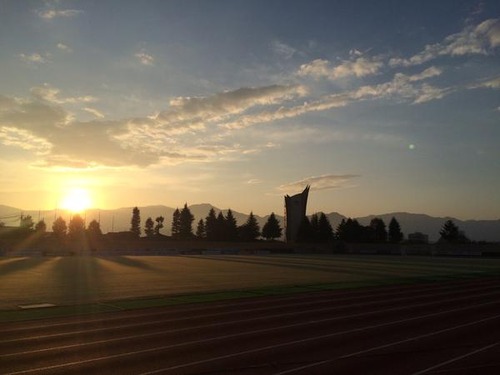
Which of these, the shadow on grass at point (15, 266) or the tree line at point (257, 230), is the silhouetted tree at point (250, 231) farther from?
the shadow on grass at point (15, 266)

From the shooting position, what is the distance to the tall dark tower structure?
495 ft

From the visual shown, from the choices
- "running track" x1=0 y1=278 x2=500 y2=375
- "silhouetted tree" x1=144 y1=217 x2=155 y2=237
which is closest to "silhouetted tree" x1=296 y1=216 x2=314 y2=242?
"silhouetted tree" x1=144 y1=217 x2=155 y2=237

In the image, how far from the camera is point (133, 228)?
180125 millimetres

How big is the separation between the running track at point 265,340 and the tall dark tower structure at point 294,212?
414ft

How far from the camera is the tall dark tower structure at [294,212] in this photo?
151 m

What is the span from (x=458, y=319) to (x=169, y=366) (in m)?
13.3

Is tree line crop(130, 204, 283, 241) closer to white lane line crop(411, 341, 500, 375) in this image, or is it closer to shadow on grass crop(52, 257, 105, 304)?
shadow on grass crop(52, 257, 105, 304)

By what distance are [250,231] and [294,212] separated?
22.3 meters

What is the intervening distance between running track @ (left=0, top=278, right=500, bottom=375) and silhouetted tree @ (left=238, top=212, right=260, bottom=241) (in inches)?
5565

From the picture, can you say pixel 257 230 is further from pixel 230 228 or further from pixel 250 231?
pixel 230 228

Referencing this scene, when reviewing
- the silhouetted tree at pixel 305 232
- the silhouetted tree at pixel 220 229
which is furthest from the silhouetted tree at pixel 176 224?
the silhouetted tree at pixel 305 232

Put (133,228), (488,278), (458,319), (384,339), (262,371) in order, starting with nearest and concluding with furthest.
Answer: (262,371), (384,339), (458,319), (488,278), (133,228)

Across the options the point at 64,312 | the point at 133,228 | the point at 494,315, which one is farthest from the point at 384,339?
the point at 133,228

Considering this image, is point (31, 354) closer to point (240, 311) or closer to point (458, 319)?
point (240, 311)
